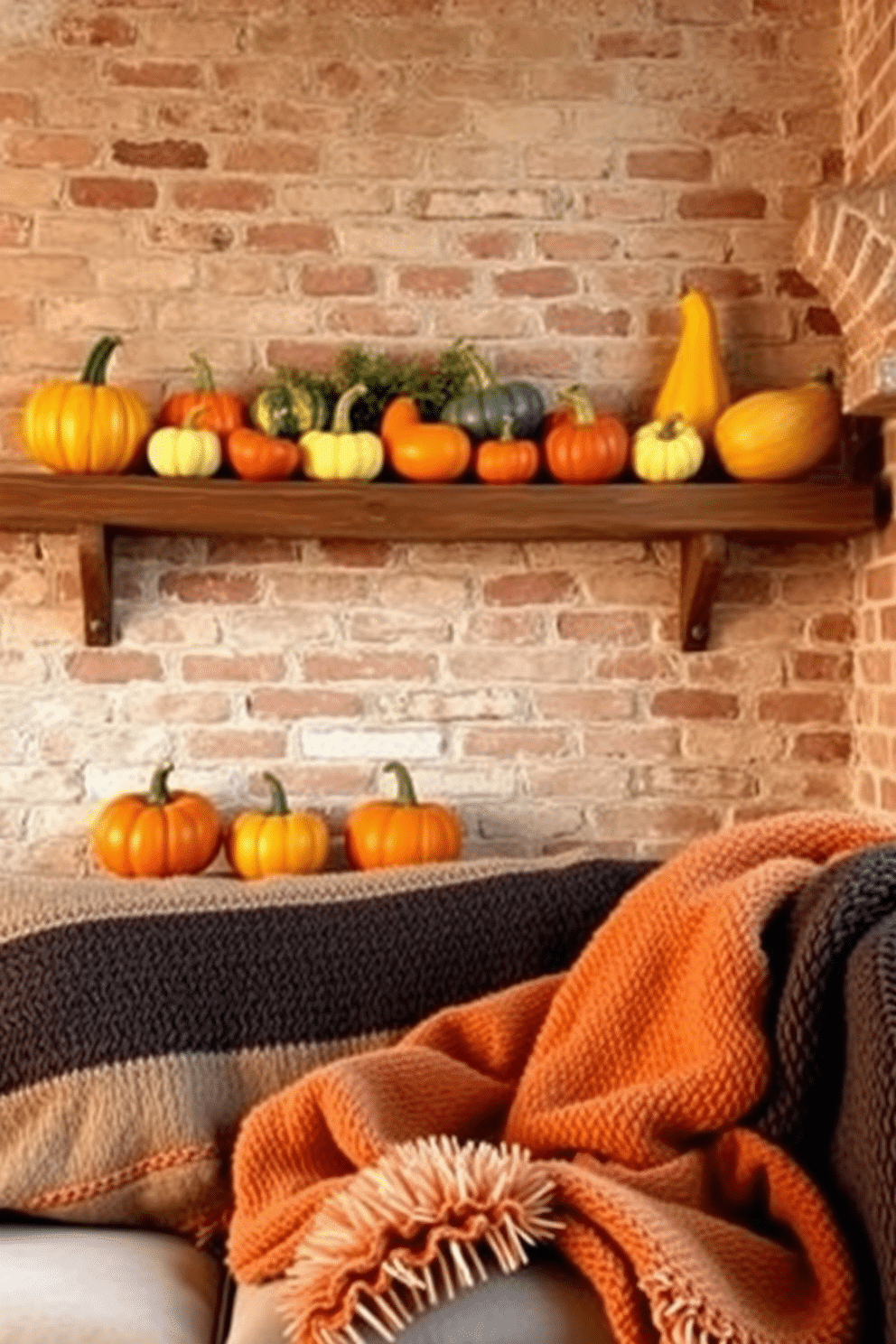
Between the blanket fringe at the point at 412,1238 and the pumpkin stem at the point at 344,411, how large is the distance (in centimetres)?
142

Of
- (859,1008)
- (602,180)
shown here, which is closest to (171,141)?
(602,180)

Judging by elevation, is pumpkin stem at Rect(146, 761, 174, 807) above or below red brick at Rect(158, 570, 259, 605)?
below

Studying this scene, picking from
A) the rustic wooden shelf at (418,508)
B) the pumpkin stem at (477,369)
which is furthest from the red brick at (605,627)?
the pumpkin stem at (477,369)

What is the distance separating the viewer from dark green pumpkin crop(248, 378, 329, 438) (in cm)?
237

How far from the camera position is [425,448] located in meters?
2.32

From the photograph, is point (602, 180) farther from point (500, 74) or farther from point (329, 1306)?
point (329, 1306)

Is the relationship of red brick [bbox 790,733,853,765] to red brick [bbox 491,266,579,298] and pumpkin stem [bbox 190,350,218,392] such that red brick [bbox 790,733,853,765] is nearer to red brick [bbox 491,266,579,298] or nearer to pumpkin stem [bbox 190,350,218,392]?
red brick [bbox 491,266,579,298]

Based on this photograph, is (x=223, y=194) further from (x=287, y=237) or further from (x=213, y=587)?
(x=213, y=587)

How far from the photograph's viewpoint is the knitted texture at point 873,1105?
3.64ft

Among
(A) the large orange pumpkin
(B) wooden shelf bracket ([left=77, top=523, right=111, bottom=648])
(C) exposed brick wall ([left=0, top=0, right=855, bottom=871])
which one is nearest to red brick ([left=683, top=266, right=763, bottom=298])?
(C) exposed brick wall ([left=0, top=0, right=855, bottom=871])

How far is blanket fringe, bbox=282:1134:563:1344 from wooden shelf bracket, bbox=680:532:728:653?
139cm

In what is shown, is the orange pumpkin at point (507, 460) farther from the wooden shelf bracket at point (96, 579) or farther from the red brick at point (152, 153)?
the red brick at point (152, 153)

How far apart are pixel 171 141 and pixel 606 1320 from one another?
2104 mm

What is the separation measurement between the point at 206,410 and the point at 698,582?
2.96 feet
